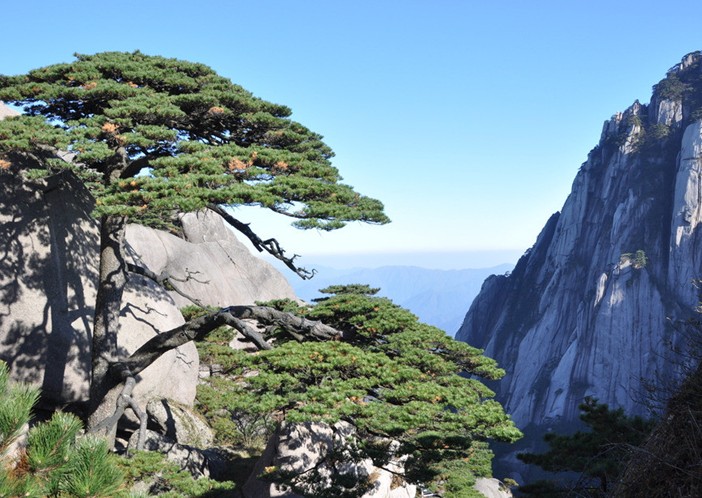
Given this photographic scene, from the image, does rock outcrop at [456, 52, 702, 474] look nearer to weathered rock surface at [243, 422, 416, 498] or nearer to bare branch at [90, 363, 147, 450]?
weathered rock surface at [243, 422, 416, 498]

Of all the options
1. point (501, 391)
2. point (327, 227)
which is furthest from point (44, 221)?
point (501, 391)

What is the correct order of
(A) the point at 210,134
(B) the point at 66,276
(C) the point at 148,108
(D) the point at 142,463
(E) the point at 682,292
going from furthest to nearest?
(E) the point at 682,292, (B) the point at 66,276, (A) the point at 210,134, (C) the point at 148,108, (D) the point at 142,463

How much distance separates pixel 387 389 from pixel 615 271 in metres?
88.2

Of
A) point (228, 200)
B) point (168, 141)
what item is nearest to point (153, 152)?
point (168, 141)

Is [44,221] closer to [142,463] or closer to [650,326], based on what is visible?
[142,463]

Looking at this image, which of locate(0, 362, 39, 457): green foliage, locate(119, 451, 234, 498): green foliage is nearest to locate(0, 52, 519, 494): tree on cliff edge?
locate(119, 451, 234, 498): green foliage

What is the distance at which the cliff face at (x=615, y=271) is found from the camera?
82.0 metres

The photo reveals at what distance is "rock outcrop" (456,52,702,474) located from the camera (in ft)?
269

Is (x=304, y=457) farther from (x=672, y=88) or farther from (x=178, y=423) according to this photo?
(x=672, y=88)

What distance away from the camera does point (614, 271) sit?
87.9 metres

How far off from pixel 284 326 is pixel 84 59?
7261mm

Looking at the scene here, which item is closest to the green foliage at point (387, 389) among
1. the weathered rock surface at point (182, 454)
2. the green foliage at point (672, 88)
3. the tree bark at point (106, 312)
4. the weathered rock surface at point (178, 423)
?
the tree bark at point (106, 312)

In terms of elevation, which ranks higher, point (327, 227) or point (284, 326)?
point (327, 227)

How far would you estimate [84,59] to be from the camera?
1236 centimetres
